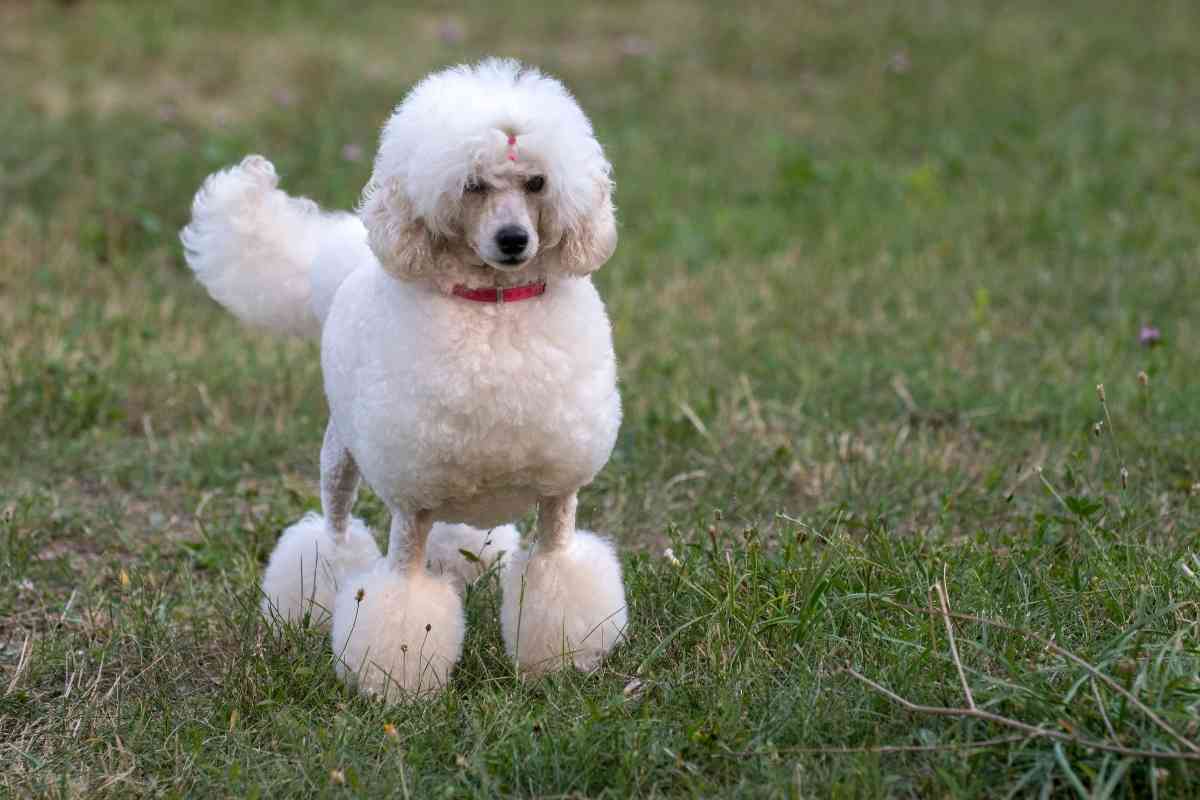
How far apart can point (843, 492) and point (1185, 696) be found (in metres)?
1.78

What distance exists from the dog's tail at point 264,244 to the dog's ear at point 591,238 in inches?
34.4

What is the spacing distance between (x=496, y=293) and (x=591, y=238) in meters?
0.23

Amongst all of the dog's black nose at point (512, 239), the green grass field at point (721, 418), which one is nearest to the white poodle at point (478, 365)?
the dog's black nose at point (512, 239)

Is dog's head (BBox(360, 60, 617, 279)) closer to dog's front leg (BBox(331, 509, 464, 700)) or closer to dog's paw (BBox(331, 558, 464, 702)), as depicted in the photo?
dog's front leg (BBox(331, 509, 464, 700))

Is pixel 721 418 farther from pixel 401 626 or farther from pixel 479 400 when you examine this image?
pixel 479 400

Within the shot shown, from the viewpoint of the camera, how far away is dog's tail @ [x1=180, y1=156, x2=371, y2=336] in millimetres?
3758

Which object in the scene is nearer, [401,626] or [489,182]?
[489,182]

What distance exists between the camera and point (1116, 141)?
8.44 meters

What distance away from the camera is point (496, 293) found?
305cm

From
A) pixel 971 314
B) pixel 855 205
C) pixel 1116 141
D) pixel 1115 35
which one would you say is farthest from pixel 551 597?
pixel 1115 35

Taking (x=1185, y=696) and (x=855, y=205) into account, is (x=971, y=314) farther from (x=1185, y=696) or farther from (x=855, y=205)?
(x=1185, y=696)

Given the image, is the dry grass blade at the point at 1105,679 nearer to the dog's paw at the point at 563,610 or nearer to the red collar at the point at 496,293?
the dog's paw at the point at 563,610

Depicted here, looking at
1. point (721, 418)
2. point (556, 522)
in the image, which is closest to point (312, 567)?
point (556, 522)

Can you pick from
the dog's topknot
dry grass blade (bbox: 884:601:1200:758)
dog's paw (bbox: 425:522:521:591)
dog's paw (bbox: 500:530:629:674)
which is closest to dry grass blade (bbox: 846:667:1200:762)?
dry grass blade (bbox: 884:601:1200:758)
